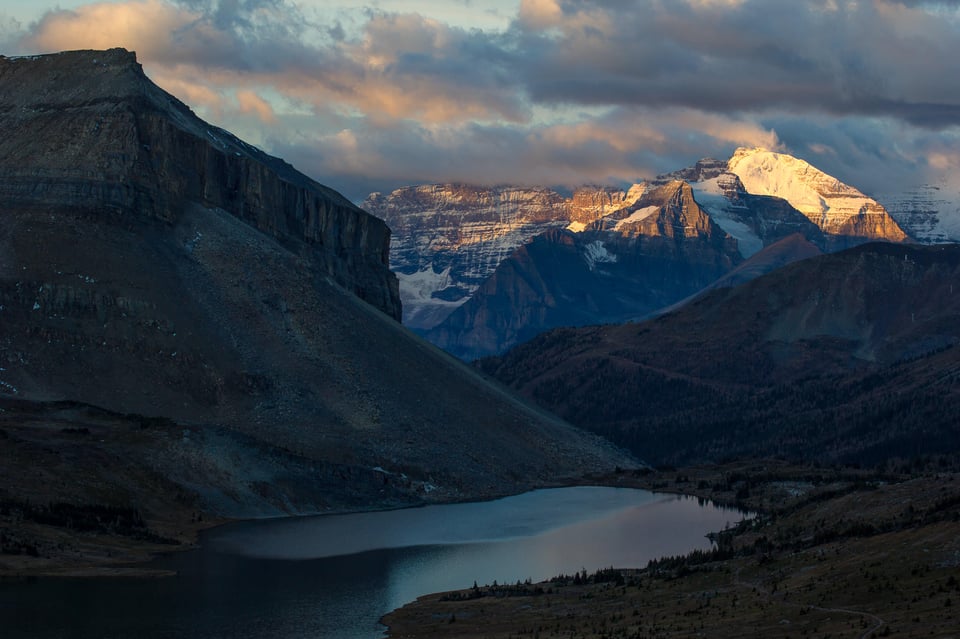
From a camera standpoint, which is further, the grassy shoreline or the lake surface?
the lake surface

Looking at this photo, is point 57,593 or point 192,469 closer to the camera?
point 57,593

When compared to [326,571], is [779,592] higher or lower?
lower

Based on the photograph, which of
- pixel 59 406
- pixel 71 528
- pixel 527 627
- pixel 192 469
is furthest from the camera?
pixel 59 406

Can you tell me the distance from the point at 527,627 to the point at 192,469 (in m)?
85.2

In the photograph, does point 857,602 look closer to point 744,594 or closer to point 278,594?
point 744,594

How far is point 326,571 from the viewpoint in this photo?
144 m

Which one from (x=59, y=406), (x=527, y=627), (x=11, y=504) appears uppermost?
(x=59, y=406)

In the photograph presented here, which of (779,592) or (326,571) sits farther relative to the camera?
(326,571)

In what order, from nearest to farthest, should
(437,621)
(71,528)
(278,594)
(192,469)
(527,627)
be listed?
1. (527,627)
2. (437,621)
3. (278,594)
4. (71,528)
5. (192,469)

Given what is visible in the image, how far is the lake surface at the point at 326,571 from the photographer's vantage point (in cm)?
11375

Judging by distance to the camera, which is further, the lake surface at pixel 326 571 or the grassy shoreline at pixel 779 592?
the lake surface at pixel 326 571

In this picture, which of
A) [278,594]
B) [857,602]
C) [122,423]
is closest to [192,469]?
[122,423]

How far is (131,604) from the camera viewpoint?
11969 centimetres

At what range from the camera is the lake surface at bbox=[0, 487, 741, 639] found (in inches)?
4478
